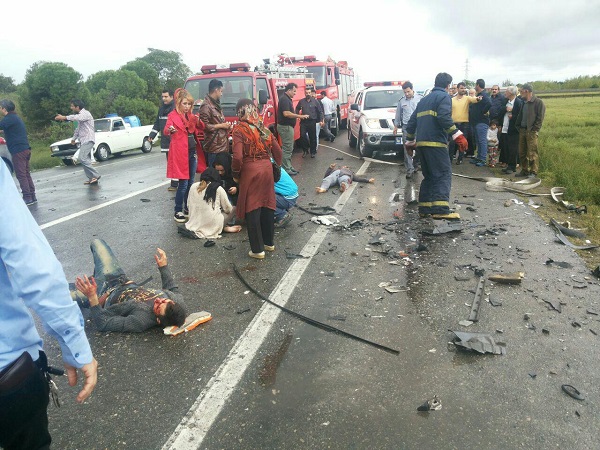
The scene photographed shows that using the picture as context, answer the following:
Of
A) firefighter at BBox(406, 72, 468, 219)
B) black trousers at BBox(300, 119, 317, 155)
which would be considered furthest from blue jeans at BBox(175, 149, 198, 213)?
black trousers at BBox(300, 119, 317, 155)

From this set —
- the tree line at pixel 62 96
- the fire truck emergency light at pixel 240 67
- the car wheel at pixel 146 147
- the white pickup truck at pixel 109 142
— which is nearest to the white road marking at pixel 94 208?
the fire truck emergency light at pixel 240 67

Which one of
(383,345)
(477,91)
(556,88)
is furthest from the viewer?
(556,88)

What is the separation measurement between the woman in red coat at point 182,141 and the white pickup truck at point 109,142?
1166 cm

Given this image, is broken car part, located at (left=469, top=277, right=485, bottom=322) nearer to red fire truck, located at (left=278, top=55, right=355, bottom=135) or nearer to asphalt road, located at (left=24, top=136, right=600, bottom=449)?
asphalt road, located at (left=24, top=136, right=600, bottom=449)

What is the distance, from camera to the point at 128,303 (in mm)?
4012

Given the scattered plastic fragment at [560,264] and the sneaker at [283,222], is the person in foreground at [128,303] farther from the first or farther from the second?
the scattered plastic fragment at [560,264]

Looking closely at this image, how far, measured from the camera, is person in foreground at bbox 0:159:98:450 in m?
1.47

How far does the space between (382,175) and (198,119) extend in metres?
4.94

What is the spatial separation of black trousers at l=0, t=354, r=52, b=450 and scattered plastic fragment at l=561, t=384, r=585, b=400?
3.03 meters

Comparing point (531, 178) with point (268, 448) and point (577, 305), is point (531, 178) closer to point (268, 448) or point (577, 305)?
point (577, 305)

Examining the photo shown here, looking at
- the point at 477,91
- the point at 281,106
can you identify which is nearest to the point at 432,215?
the point at 281,106

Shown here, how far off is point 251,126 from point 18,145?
6.65 m

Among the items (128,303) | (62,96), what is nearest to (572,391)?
(128,303)

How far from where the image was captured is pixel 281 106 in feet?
36.0
